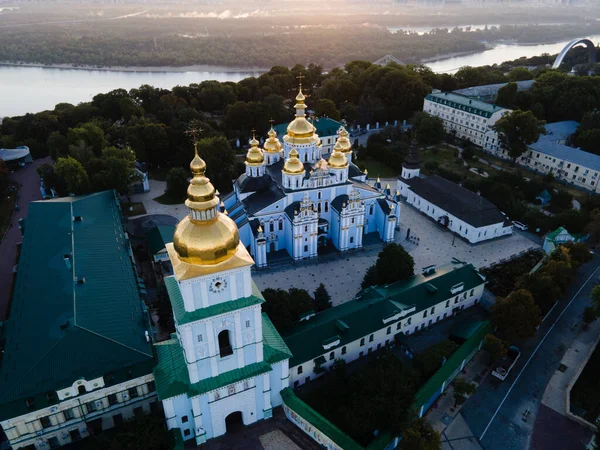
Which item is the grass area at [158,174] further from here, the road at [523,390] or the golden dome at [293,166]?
the road at [523,390]

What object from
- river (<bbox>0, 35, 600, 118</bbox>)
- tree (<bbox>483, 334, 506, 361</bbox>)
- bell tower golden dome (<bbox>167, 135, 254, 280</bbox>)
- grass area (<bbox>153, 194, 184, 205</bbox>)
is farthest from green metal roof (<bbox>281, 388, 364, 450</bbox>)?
river (<bbox>0, 35, 600, 118</bbox>)

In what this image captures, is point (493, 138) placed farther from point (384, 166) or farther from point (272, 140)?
point (272, 140)

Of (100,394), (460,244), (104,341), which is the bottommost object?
(460,244)

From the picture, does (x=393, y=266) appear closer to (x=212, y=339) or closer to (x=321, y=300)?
(x=321, y=300)

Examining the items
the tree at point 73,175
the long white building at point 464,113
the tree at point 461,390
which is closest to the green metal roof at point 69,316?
the tree at point 73,175

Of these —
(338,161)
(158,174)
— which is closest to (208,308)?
(338,161)

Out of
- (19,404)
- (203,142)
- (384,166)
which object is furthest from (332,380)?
(384,166)
